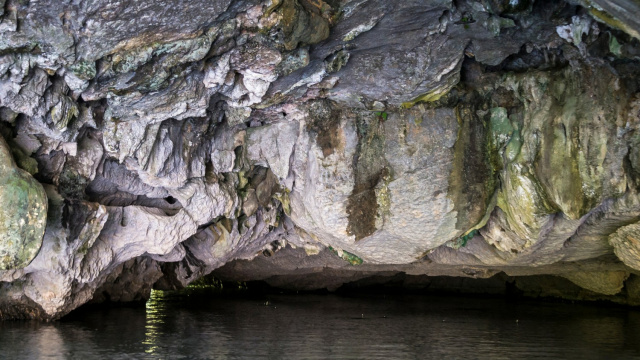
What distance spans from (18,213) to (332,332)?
6914mm

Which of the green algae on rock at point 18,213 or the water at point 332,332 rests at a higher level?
the green algae on rock at point 18,213

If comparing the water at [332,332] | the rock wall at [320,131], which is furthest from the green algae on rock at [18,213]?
the water at [332,332]

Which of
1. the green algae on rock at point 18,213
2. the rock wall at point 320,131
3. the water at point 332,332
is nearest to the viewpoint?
the rock wall at point 320,131

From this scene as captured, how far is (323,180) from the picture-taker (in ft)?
37.6

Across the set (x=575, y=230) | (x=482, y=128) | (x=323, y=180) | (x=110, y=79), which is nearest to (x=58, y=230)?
(x=110, y=79)

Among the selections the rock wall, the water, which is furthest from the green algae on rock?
the water

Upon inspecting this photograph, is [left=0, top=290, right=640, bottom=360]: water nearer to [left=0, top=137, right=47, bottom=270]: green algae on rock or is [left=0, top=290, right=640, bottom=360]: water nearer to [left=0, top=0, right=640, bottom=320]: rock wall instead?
[left=0, top=0, right=640, bottom=320]: rock wall

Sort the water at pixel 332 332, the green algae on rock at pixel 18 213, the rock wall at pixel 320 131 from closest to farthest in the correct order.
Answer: the rock wall at pixel 320 131, the green algae on rock at pixel 18 213, the water at pixel 332 332

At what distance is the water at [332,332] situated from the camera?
→ 33.2ft

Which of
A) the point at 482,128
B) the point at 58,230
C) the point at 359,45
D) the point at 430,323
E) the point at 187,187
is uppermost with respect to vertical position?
the point at 359,45

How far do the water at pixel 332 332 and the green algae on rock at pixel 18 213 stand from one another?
1670 millimetres

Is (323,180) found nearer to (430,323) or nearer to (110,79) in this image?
(110,79)

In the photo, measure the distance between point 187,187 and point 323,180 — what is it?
2905mm

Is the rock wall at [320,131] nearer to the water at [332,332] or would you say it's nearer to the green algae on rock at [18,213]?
the green algae on rock at [18,213]
